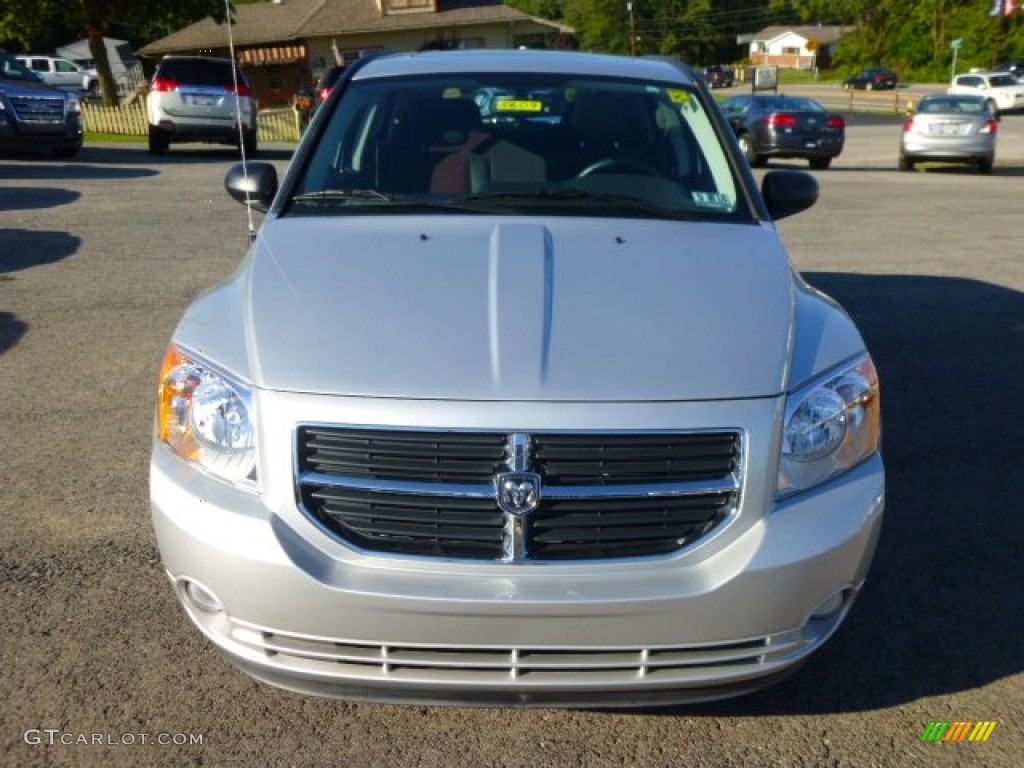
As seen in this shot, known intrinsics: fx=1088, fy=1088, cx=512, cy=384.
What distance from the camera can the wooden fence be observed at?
27.7m

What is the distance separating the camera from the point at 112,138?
25.9m

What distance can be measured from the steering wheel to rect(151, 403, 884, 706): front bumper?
5.81 feet

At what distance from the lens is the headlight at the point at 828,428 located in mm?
2771

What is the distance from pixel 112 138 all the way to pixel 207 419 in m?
25.4

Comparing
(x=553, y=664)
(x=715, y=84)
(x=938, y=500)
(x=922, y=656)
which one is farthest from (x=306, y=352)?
(x=715, y=84)

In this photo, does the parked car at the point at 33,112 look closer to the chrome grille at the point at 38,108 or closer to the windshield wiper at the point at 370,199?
the chrome grille at the point at 38,108

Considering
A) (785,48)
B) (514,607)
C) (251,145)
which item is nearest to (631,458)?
(514,607)

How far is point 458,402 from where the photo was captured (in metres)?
2.62

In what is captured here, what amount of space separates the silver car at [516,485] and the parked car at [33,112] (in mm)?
15362

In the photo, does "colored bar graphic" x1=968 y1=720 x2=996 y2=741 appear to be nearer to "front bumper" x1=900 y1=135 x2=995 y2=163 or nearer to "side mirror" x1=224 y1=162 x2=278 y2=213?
"side mirror" x1=224 y1=162 x2=278 y2=213

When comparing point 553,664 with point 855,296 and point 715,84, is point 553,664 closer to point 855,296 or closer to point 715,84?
point 855,296

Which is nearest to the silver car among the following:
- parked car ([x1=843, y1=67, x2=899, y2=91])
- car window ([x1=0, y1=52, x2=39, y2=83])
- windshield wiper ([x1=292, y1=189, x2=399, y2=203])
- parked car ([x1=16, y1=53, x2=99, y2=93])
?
windshield wiper ([x1=292, y1=189, x2=399, y2=203])

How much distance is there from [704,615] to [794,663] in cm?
37

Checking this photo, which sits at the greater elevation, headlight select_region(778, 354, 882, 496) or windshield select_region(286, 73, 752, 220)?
windshield select_region(286, 73, 752, 220)
